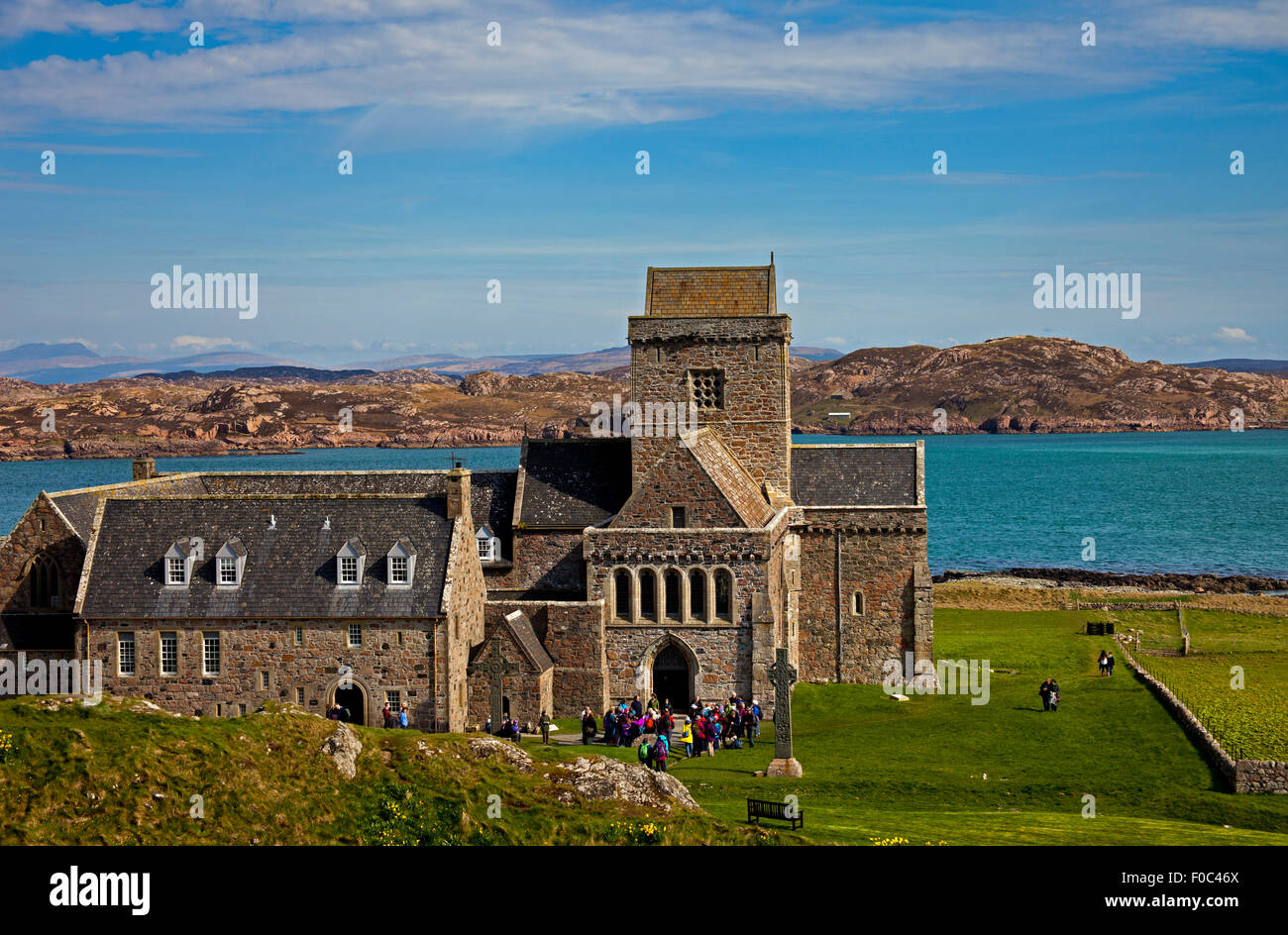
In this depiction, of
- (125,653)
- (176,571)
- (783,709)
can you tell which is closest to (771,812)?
(783,709)

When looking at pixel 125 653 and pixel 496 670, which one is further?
pixel 496 670

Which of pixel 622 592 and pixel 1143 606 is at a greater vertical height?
pixel 622 592

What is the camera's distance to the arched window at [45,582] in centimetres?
4606

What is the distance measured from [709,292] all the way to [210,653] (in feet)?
80.2

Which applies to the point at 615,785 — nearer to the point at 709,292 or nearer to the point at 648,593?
the point at 648,593

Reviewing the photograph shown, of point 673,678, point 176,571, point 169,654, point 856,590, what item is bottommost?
point 673,678

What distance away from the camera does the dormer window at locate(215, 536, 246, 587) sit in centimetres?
4366

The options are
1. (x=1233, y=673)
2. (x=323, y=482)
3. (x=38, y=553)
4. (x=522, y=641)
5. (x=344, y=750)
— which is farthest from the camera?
(x=1233, y=673)

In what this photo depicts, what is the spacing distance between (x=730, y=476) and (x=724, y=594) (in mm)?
5512

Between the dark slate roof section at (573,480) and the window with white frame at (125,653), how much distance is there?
574 inches

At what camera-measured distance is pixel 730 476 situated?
5031cm

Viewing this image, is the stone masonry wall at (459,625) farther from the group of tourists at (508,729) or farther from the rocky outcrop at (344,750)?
the rocky outcrop at (344,750)

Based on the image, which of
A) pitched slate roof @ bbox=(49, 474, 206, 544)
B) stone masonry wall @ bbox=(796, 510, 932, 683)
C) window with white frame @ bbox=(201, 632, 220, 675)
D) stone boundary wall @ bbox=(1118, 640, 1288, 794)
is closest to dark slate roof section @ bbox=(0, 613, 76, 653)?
pitched slate roof @ bbox=(49, 474, 206, 544)

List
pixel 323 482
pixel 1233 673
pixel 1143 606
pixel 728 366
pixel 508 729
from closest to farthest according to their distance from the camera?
pixel 508 729
pixel 323 482
pixel 728 366
pixel 1233 673
pixel 1143 606
